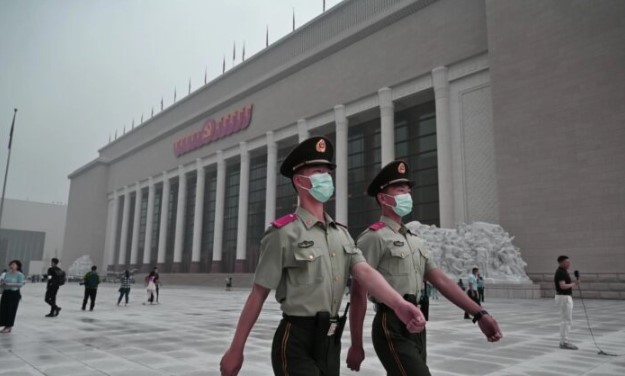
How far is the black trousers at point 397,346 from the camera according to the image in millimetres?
3199

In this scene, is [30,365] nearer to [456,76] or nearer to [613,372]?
[613,372]

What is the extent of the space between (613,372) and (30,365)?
8.26 m

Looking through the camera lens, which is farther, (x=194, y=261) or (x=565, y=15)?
(x=194, y=261)

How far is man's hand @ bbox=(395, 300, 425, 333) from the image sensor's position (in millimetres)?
2293

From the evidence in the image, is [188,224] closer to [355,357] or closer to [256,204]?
[256,204]

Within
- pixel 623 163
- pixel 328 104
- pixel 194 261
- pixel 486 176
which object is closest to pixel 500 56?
pixel 486 176

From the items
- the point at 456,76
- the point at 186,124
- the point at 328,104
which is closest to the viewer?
the point at 456,76

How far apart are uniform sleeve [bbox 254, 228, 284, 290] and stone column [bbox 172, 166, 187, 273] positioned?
56.5 meters

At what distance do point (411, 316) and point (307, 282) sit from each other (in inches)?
28.7

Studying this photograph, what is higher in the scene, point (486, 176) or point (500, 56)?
point (500, 56)

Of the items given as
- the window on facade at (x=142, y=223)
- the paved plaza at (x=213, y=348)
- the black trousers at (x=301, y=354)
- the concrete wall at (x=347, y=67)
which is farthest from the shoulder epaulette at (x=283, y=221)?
the window on facade at (x=142, y=223)

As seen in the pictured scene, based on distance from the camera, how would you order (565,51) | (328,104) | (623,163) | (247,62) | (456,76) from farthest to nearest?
(247,62) → (328,104) → (456,76) → (565,51) → (623,163)

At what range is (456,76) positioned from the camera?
105 feet

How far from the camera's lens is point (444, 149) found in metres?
31.8
